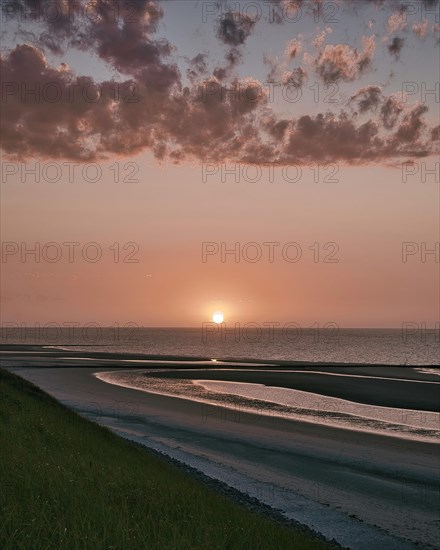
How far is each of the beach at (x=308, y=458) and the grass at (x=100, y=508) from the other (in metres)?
3.68

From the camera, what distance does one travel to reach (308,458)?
26609 millimetres

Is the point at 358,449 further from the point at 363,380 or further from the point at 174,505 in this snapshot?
the point at 363,380

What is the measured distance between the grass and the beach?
3.68 metres

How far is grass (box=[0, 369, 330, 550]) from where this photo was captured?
898 cm

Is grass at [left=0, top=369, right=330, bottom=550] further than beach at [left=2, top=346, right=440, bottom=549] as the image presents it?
No

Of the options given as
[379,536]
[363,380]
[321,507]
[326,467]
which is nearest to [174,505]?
[379,536]

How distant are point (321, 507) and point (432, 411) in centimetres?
2906

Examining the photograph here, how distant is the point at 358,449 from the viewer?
28703 mm

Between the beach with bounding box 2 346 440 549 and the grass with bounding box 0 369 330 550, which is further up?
the grass with bounding box 0 369 330 550

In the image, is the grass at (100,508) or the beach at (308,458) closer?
the grass at (100,508)

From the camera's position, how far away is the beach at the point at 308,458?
1786 centimetres

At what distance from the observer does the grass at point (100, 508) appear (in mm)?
8984

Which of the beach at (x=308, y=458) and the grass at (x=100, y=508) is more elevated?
the grass at (x=100, y=508)

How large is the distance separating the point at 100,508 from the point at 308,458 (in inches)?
701
